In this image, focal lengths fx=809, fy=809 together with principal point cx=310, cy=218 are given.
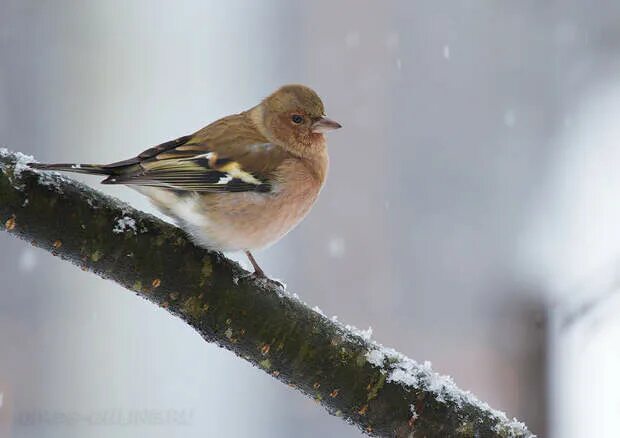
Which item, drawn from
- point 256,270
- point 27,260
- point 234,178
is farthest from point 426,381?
point 27,260

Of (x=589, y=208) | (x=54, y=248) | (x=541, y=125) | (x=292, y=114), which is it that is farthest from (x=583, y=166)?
(x=54, y=248)

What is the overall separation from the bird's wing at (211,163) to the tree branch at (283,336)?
38cm

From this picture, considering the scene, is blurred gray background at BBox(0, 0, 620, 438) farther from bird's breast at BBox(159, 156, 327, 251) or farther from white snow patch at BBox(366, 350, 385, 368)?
white snow patch at BBox(366, 350, 385, 368)

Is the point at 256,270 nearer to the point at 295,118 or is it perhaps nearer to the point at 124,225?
the point at 124,225

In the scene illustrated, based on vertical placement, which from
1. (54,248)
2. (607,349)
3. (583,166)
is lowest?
(54,248)

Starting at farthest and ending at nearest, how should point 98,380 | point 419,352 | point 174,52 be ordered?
point 174,52, point 98,380, point 419,352

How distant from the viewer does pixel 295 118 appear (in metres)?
2.64

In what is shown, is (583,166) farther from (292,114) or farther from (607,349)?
(292,114)

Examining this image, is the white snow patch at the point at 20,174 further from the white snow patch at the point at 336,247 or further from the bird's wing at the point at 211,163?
the white snow patch at the point at 336,247

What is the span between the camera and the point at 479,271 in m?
5.81

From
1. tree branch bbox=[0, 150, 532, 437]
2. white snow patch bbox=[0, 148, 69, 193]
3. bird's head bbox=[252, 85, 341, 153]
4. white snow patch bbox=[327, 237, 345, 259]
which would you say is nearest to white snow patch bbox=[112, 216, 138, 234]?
tree branch bbox=[0, 150, 532, 437]

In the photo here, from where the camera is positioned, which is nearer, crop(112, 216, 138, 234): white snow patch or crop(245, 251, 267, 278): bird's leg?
crop(112, 216, 138, 234): white snow patch

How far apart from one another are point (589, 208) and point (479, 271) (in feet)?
3.19

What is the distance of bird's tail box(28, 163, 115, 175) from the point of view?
1569 millimetres
